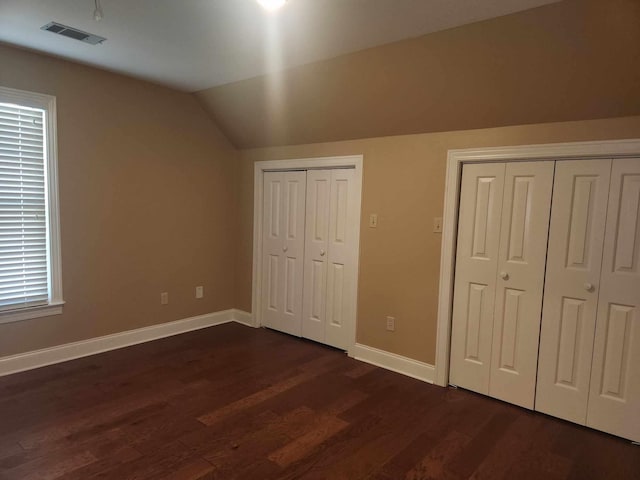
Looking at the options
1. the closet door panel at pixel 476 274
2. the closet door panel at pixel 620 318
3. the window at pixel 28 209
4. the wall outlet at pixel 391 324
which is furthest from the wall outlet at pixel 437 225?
the window at pixel 28 209

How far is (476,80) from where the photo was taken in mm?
2709

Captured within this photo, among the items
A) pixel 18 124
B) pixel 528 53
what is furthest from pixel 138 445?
pixel 528 53

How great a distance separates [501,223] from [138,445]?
110 inches

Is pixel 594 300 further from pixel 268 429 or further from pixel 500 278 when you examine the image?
pixel 268 429

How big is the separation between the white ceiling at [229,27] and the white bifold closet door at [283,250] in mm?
1334

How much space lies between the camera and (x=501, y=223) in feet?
9.82

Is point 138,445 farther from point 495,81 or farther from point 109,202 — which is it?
point 495,81

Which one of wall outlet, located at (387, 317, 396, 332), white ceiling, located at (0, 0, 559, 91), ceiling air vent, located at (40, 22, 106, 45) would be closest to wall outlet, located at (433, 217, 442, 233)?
wall outlet, located at (387, 317, 396, 332)

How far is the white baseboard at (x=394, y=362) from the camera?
11.0 ft

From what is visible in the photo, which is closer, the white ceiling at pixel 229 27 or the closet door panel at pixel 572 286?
the white ceiling at pixel 229 27

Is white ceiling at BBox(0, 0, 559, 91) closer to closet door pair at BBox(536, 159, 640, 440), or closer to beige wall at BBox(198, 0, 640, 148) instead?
beige wall at BBox(198, 0, 640, 148)

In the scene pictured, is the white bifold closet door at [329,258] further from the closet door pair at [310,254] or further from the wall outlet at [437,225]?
the wall outlet at [437,225]

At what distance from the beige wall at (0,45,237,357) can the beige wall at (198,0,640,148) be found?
31.7 inches

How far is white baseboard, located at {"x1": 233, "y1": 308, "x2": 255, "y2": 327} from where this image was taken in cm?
470
